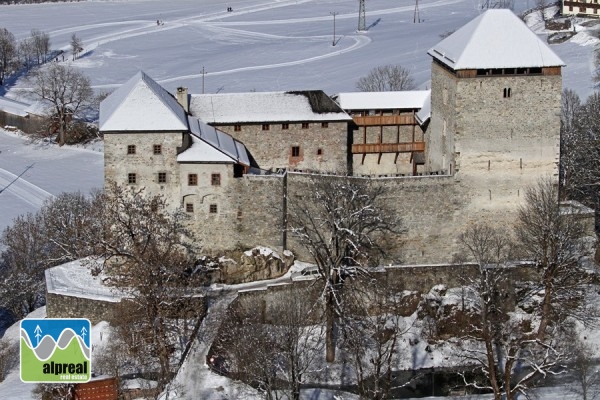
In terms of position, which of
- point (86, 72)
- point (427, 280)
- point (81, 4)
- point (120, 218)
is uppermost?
point (81, 4)

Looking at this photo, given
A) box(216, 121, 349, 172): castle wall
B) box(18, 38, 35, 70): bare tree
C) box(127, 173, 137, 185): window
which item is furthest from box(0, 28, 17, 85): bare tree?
box(127, 173, 137, 185): window

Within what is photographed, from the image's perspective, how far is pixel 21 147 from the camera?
98.1 meters

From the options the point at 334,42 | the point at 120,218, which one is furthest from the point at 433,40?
the point at 120,218

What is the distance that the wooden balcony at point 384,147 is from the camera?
2309 inches

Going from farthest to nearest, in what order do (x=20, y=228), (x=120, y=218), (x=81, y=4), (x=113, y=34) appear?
(x=81, y=4)
(x=113, y=34)
(x=20, y=228)
(x=120, y=218)

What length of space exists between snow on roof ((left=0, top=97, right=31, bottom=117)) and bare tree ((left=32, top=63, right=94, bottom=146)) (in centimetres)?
230

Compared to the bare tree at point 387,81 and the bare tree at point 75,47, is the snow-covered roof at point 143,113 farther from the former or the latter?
the bare tree at point 75,47

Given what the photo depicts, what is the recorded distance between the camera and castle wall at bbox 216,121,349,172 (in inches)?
2212

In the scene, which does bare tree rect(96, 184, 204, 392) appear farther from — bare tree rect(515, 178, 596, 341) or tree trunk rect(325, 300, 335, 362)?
bare tree rect(515, 178, 596, 341)

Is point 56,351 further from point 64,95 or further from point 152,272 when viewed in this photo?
point 64,95

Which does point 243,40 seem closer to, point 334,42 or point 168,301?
point 334,42

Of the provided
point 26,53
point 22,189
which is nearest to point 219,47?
point 26,53

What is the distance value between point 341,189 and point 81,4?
13215 centimetres

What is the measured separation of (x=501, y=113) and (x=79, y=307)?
22.8 meters
